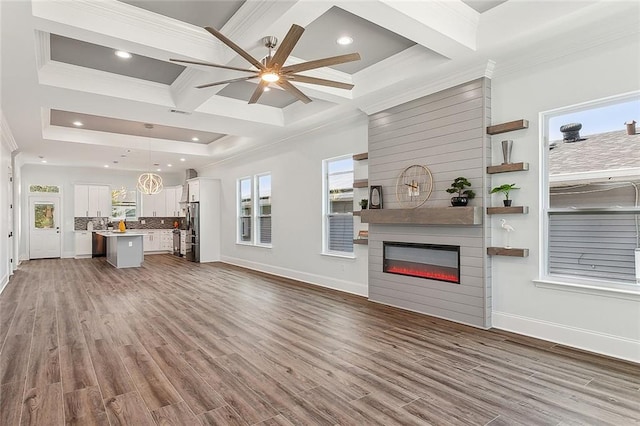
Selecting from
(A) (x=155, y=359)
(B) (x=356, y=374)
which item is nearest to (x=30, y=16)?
(A) (x=155, y=359)

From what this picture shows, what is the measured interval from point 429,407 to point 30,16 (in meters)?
4.43

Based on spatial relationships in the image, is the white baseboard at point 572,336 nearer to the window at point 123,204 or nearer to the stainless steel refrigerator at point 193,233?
the stainless steel refrigerator at point 193,233

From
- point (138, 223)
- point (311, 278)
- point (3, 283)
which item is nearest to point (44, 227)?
point (138, 223)

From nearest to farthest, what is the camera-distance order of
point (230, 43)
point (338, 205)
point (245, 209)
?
point (230, 43)
point (338, 205)
point (245, 209)

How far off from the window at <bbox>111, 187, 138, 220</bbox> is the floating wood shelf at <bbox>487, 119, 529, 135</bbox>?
12.1 meters

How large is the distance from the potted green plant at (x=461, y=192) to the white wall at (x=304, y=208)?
1.98 metres

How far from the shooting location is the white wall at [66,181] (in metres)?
10.9

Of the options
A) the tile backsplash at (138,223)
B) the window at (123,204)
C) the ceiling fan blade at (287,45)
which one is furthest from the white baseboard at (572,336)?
the window at (123,204)

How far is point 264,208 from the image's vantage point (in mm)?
8758

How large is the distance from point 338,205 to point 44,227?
1008cm

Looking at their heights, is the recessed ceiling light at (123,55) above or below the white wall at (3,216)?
above

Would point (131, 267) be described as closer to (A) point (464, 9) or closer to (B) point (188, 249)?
(B) point (188, 249)

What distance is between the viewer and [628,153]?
3.38 m

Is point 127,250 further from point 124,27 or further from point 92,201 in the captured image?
point 124,27
